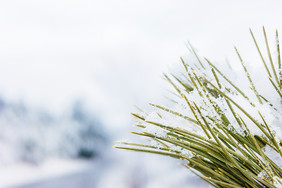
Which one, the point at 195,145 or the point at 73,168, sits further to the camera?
→ the point at 73,168

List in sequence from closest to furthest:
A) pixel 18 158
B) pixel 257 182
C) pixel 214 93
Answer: pixel 257 182
pixel 214 93
pixel 18 158

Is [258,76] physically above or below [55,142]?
below

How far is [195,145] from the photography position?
0.27 m

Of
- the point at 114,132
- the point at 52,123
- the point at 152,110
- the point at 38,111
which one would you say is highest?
the point at 38,111

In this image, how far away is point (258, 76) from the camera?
1.18 feet

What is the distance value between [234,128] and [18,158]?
2879 mm

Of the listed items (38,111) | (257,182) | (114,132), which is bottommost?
(257,182)

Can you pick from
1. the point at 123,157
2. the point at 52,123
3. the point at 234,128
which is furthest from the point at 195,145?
the point at 52,123

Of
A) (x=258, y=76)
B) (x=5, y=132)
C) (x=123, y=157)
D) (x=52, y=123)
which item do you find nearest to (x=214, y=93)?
(x=258, y=76)

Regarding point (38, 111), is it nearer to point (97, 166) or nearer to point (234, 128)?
point (97, 166)

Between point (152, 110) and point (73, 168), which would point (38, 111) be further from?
point (152, 110)

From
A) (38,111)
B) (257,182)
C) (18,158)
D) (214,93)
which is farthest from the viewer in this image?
(38,111)

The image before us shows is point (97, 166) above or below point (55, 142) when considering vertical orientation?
below

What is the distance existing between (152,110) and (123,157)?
257cm
